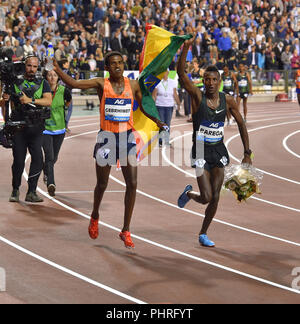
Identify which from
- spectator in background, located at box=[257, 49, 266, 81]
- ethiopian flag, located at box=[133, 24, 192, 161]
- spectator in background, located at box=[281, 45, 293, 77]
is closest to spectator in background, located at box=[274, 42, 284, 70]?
spectator in background, located at box=[281, 45, 293, 77]

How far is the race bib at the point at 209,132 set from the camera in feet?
31.0

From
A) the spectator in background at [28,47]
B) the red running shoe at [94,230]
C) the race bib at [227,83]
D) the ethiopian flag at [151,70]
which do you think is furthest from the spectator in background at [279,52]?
the red running shoe at [94,230]

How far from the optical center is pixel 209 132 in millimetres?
9453

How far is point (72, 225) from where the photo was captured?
10.7 m

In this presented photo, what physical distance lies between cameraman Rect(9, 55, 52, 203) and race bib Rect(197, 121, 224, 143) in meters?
3.07

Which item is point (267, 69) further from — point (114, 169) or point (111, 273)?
point (111, 273)

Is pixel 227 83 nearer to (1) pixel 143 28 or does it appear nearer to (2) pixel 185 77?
(1) pixel 143 28

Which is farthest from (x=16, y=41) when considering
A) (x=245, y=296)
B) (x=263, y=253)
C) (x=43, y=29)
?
(x=245, y=296)

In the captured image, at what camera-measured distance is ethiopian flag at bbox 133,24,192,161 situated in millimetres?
9820

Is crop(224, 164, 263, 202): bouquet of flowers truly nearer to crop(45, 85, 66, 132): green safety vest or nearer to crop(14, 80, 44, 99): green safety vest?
crop(14, 80, 44, 99): green safety vest

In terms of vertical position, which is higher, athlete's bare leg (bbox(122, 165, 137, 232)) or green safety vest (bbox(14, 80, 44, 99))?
green safety vest (bbox(14, 80, 44, 99))

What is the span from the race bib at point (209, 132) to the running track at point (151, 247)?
4.26ft

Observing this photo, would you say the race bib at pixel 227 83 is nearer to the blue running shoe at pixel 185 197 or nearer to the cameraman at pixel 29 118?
the cameraman at pixel 29 118
